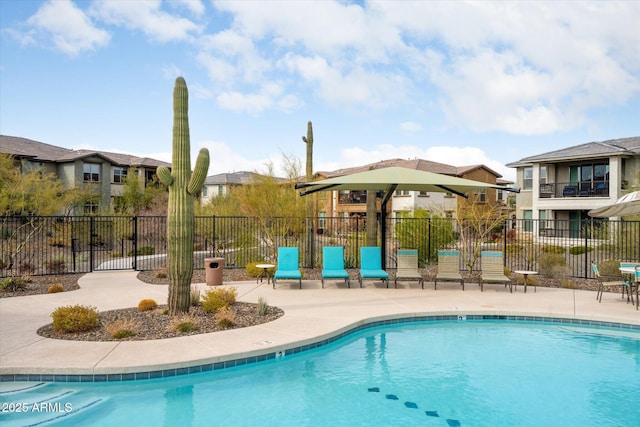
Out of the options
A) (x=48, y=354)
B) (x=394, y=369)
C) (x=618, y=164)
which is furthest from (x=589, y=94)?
(x=48, y=354)

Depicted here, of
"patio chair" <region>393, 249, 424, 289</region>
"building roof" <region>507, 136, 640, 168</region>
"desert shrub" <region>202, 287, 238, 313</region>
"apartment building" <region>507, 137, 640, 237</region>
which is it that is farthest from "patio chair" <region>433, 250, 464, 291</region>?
"building roof" <region>507, 136, 640, 168</region>

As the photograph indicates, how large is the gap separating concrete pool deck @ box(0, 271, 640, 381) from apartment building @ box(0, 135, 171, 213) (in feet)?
82.6

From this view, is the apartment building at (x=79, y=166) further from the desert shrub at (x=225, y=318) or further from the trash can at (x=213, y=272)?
the desert shrub at (x=225, y=318)

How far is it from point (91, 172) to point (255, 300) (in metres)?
33.2

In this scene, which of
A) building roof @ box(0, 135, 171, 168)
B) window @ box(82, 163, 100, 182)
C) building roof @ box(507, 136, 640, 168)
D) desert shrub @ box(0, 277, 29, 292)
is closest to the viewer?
desert shrub @ box(0, 277, 29, 292)

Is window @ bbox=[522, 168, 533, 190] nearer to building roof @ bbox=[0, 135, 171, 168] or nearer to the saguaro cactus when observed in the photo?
the saguaro cactus

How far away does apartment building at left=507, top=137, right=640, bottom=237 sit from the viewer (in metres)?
26.3

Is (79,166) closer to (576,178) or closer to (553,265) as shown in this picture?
(553,265)

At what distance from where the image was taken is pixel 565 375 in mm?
6078

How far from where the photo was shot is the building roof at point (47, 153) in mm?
32906

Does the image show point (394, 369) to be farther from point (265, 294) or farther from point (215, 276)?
point (215, 276)

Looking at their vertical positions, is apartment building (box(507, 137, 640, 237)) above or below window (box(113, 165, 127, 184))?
below

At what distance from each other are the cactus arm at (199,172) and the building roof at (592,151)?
2697cm

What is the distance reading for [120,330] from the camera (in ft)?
21.9
